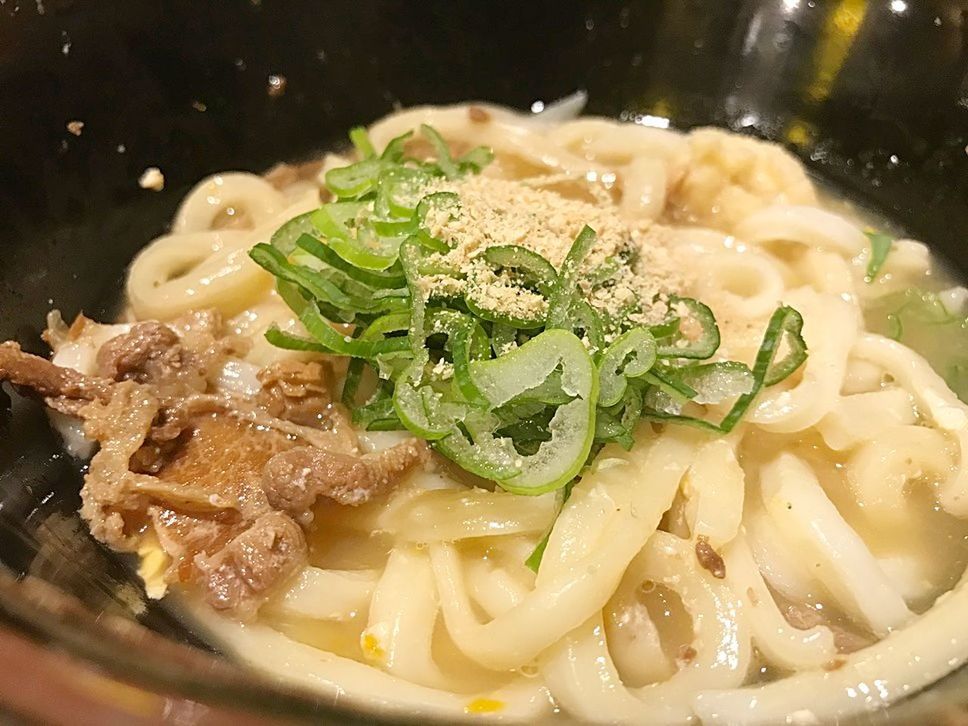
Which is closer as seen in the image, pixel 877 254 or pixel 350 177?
pixel 350 177

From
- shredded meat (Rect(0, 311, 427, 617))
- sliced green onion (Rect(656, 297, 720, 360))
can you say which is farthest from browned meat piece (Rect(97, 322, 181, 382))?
sliced green onion (Rect(656, 297, 720, 360))

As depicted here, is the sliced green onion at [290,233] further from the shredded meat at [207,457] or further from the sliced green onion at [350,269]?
the shredded meat at [207,457]

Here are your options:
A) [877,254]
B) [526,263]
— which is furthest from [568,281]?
[877,254]

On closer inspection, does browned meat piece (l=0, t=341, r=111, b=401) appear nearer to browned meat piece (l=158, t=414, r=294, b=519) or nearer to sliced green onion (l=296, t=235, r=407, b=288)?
browned meat piece (l=158, t=414, r=294, b=519)

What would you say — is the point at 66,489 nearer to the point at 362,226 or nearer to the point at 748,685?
the point at 362,226

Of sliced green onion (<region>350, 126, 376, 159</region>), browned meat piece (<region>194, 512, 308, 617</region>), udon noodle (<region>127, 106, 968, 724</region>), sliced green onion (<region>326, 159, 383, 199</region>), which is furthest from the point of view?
sliced green onion (<region>350, 126, 376, 159</region>)

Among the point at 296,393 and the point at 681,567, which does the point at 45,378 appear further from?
the point at 681,567
